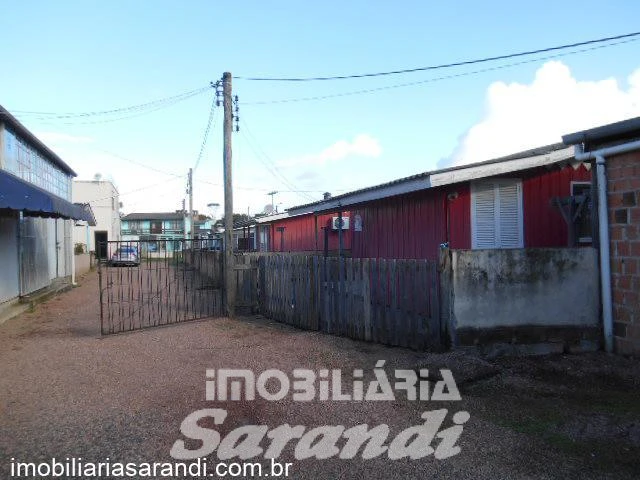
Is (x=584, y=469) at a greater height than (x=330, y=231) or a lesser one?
lesser

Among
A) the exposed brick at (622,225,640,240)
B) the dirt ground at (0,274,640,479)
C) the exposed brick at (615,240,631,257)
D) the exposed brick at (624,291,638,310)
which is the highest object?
the exposed brick at (622,225,640,240)

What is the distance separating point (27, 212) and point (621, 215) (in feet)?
40.2

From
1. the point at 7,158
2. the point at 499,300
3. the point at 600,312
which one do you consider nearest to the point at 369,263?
the point at 499,300

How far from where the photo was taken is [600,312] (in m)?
7.06

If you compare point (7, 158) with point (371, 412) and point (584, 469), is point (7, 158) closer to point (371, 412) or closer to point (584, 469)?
point (371, 412)

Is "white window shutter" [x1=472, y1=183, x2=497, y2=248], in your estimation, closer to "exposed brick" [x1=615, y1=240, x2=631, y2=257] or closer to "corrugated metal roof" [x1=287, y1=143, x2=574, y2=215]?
"corrugated metal roof" [x1=287, y1=143, x2=574, y2=215]

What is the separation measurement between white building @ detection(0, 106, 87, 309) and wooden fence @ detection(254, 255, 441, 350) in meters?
5.00

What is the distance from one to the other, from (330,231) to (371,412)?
46.3 ft

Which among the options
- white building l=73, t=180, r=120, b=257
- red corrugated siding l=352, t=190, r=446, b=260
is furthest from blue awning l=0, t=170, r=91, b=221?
white building l=73, t=180, r=120, b=257

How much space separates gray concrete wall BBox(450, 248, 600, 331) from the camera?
6.80 meters

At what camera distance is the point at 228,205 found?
11.0 metres

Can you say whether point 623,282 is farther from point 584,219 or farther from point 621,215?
point 584,219

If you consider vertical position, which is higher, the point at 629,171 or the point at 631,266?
the point at 629,171

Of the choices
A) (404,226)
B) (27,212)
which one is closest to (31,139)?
(27,212)
